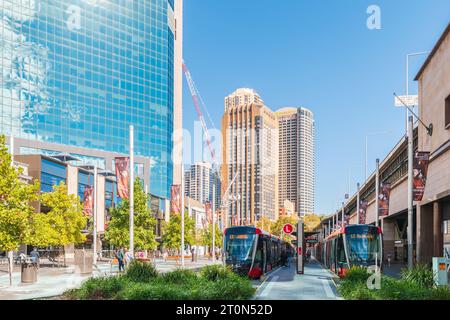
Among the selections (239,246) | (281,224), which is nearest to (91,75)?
(281,224)

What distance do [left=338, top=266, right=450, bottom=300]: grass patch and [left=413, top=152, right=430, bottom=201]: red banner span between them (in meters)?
9.47

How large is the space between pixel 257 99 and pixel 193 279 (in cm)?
4233

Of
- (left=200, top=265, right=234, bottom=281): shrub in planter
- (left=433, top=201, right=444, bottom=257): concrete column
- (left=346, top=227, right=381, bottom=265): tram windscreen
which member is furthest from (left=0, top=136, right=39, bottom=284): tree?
(left=433, top=201, right=444, bottom=257): concrete column

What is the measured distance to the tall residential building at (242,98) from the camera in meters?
57.6

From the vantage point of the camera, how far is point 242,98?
58.4 meters

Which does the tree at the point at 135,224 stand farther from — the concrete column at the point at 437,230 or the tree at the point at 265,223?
the tree at the point at 265,223

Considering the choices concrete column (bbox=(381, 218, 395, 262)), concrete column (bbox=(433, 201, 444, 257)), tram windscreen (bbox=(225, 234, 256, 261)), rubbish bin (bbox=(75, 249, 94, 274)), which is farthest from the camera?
concrete column (bbox=(381, 218, 395, 262))

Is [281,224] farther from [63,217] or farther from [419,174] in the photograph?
[419,174]

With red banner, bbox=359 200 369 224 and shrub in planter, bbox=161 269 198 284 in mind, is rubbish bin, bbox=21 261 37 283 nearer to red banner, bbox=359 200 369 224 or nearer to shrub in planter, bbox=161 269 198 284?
shrub in planter, bbox=161 269 198 284

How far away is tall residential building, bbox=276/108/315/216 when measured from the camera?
6519 cm

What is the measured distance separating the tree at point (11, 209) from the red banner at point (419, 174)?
21.7m

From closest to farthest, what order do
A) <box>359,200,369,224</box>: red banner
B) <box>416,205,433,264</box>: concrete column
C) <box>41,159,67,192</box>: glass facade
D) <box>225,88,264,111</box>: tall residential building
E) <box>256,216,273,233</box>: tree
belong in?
<box>416,205,433,264</box>: concrete column, <box>359,200,369,224</box>: red banner, <box>225,88,264,111</box>: tall residential building, <box>41,159,67,192</box>: glass facade, <box>256,216,273,233</box>: tree

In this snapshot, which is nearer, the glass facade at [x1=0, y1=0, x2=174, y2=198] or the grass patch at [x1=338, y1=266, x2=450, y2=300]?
the grass patch at [x1=338, y1=266, x2=450, y2=300]
